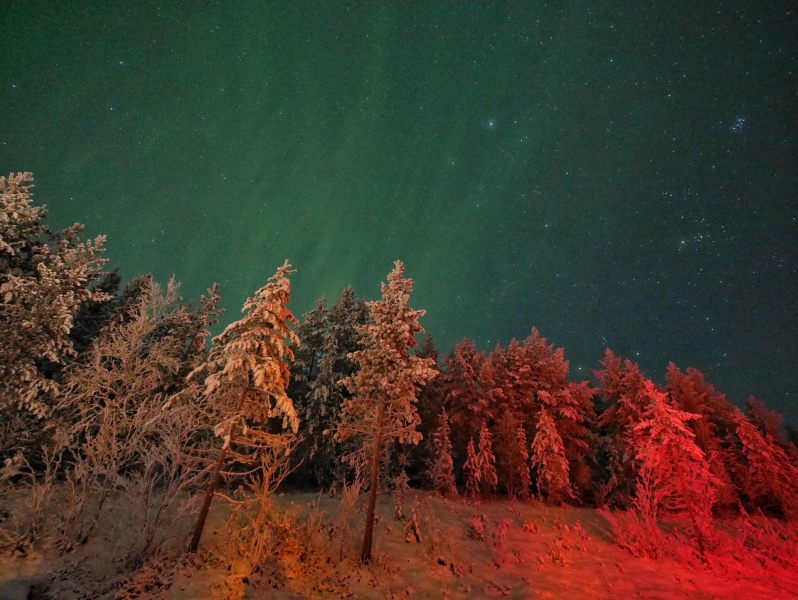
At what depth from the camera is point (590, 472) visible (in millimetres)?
29469

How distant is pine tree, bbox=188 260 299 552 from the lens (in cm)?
1288

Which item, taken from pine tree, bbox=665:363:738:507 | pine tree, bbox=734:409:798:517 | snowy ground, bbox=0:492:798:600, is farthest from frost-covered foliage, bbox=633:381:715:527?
pine tree, bbox=734:409:798:517

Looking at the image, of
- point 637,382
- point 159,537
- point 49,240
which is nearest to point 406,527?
point 159,537

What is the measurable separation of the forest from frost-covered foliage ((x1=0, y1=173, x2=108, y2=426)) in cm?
10

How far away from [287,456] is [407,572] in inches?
268

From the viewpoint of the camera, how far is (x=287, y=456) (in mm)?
13117

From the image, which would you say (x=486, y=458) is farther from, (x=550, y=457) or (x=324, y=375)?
(x=324, y=375)

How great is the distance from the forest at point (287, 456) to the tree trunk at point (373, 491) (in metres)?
0.10

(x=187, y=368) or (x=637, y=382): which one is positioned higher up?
(x=637, y=382)

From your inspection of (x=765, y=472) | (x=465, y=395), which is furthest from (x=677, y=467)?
(x=765, y=472)

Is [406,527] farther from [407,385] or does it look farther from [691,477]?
[691,477]

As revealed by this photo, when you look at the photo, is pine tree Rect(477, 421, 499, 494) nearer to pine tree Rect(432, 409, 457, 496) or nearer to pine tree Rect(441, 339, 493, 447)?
pine tree Rect(441, 339, 493, 447)

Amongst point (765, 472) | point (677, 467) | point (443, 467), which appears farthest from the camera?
point (765, 472)

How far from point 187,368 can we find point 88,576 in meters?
14.8
